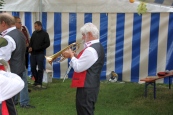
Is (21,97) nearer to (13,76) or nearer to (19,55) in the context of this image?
(19,55)

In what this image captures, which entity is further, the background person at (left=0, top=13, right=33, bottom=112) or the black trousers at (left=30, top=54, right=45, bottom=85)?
the black trousers at (left=30, top=54, right=45, bottom=85)

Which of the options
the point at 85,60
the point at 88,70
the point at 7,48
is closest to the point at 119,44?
the point at 7,48

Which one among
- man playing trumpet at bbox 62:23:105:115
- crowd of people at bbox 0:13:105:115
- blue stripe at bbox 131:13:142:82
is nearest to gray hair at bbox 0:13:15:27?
crowd of people at bbox 0:13:105:115

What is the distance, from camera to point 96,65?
3967 millimetres

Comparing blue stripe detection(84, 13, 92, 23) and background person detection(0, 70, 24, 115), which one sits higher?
blue stripe detection(84, 13, 92, 23)

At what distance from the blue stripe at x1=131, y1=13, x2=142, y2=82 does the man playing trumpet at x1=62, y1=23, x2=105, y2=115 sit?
195 inches

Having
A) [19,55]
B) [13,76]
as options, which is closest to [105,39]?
→ [19,55]

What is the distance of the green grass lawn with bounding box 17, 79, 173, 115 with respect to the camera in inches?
243

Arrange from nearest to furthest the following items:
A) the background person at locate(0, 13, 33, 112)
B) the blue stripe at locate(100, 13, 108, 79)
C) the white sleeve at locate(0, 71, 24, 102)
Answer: the white sleeve at locate(0, 71, 24, 102) < the background person at locate(0, 13, 33, 112) < the blue stripe at locate(100, 13, 108, 79)

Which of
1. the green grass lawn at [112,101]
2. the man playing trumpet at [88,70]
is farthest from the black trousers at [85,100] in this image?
the green grass lawn at [112,101]

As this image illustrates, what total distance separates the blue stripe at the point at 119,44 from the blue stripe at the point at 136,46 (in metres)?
0.31

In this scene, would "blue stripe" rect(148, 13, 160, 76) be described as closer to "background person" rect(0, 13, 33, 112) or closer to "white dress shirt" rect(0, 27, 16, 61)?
"background person" rect(0, 13, 33, 112)

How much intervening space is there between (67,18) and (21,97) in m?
3.61

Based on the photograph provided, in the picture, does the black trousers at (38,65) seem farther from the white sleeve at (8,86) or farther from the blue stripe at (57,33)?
the white sleeve at (8,86)
